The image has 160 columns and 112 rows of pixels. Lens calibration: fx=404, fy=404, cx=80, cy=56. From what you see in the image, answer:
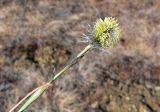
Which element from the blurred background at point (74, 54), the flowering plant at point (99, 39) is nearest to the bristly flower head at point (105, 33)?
the flowering plant at point (99, 39)

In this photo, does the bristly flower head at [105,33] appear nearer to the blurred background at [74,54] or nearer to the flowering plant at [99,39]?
the flowering plant at [99,39]

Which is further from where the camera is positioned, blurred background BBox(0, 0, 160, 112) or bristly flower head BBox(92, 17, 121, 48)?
blurred background BBox(0, 0, 160, 112)

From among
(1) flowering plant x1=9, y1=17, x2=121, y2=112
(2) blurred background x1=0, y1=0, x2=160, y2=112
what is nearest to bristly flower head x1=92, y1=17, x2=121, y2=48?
(1) flowering plant x1=9, y1=17, x2=121, y2=112

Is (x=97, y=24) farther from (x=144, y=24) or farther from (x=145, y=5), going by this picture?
(x=145, y=5)

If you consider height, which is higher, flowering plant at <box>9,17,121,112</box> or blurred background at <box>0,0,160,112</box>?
blurred background at <box>0,0,160,112</box>

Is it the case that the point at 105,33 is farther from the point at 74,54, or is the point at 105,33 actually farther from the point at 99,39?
the point at 74,54

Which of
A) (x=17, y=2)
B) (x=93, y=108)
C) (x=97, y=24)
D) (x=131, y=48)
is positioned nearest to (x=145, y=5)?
(x=131, y=48)

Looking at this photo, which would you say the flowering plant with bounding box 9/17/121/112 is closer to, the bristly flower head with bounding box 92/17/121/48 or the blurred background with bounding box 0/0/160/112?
the bristly flower head with bounding box 92/17/121/48
